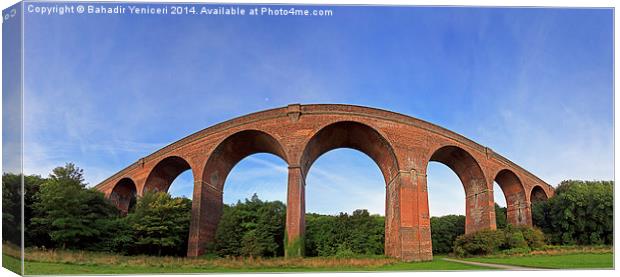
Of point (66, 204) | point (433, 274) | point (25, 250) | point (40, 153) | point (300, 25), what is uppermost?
point (300, 25)

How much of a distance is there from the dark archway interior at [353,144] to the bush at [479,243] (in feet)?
15.2

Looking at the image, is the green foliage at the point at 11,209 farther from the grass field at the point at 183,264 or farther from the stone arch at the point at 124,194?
the stone arch at the point at 124,194

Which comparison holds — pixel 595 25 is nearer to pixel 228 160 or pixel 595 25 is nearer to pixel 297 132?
pixel 297 132

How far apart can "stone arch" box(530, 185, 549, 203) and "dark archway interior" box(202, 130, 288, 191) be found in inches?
662

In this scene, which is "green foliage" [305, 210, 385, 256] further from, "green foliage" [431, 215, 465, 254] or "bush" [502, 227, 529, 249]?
"bush" [502, 227, 529, 249]

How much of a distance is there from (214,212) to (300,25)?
13.2 m

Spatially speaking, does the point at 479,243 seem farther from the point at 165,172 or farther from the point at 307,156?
the point at 165,172

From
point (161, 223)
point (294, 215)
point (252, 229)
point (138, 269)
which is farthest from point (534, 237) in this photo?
point (138, 269)

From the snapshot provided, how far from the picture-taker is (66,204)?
16.0 meters

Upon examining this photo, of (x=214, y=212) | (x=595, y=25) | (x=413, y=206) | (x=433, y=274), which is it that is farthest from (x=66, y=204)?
(x=595, y=25)

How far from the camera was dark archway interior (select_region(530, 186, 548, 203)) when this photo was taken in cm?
3021

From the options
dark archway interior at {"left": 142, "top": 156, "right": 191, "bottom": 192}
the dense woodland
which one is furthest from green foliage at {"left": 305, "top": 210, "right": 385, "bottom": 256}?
dark archway interior at {"left": 142, "top": 156, "right": 191, "bottom": 192}

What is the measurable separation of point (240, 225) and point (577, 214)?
16652 millimetres

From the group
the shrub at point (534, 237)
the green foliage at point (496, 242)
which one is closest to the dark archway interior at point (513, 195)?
the shrub at point (534, 237)
